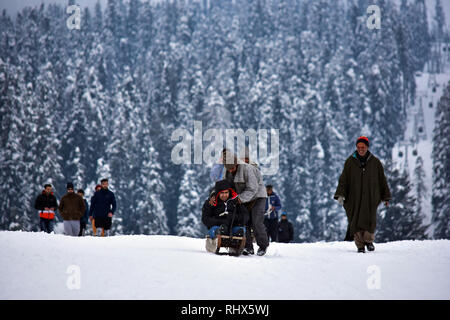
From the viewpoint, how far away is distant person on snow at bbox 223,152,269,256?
10859 mm

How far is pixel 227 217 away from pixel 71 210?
7.21 meters

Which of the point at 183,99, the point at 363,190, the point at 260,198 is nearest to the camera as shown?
the point at 260,198

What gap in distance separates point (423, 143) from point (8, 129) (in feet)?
176

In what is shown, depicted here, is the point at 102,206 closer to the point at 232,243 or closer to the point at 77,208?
the point at 77,208

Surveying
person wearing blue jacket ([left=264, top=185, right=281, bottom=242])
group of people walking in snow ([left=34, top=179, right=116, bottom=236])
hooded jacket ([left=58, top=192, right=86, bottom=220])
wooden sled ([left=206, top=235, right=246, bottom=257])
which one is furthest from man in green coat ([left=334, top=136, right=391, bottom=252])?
hooded jacket ([left=58, top=192, right=86, bottom=220])

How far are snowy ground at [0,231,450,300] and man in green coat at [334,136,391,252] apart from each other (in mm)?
644

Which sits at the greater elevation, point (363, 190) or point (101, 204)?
point (363, 190)

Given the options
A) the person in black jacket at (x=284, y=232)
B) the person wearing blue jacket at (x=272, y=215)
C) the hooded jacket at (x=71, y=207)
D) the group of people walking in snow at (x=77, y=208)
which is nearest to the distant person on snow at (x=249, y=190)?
the person wearing blue jacket at (x=272, y=215)

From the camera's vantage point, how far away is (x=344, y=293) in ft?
25.6

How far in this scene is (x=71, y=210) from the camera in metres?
16.9

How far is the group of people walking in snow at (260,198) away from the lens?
10.9 m

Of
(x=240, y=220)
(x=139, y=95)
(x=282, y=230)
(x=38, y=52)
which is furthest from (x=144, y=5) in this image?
(x=240, y=220)

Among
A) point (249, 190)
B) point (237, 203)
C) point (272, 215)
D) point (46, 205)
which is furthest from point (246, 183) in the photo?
→ point (46, 205)
